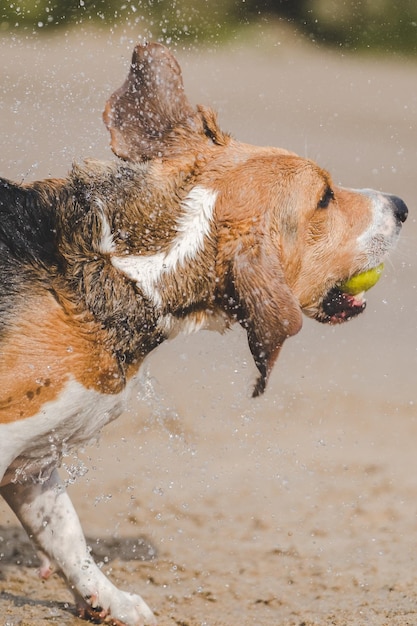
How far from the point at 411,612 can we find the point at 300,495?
1.49 meters

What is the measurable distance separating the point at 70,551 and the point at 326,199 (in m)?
2.02

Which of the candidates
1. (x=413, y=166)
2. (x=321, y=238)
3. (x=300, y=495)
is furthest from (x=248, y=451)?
(x=413, y=166)

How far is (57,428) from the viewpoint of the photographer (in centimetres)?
425

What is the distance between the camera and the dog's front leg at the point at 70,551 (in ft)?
15.8

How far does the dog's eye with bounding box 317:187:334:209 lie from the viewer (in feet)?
14.8

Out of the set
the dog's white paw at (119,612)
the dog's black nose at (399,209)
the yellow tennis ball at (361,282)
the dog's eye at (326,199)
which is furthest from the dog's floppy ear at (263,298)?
the dog's white paw at (119,612)

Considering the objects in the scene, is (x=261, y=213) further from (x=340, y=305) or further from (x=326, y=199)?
(x=340, y=305)

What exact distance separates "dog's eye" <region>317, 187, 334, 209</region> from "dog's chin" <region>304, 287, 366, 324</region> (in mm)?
392

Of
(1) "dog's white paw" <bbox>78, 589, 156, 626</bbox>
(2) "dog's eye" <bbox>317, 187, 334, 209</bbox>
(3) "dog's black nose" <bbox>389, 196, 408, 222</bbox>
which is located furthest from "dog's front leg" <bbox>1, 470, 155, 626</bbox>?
(3) "dog's black nose" <bbox>389, 196, 408, 222</bbox>

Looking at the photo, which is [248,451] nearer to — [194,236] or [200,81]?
[194,236]

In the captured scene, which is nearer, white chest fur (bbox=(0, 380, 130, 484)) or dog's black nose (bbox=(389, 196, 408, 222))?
white chest fur (bbox=(0, 380, 130, 484))

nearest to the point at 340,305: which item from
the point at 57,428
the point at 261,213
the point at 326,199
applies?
the point at 326,199

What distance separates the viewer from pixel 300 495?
6.43 meters

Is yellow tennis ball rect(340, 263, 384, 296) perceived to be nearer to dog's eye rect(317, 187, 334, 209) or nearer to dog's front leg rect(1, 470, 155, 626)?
dog's eye rect(317, 187, 334, 209)
